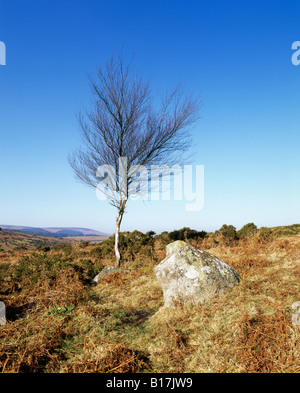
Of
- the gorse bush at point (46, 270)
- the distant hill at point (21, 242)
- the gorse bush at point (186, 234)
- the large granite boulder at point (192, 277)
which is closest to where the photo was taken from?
the large granite boulder at point (192, 277)

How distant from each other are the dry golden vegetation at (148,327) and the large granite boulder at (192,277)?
0.99ft

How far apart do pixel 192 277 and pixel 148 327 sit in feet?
5.28

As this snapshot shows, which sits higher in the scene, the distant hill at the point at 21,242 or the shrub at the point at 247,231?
the shrub at the point at 247,231

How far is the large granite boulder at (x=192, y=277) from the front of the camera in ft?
A: 17.6

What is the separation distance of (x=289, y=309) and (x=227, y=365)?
1849 millimetres

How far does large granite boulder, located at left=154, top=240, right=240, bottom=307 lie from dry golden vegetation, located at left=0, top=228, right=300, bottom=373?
0.99 ft

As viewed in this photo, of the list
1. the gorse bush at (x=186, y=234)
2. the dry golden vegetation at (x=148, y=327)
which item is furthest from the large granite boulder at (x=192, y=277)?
the gorse bush at (x=186, y=234)

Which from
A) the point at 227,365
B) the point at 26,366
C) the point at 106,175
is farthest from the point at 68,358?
the point at 106,175

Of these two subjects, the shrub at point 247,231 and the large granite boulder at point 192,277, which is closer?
the large granite boulder at point 192,277

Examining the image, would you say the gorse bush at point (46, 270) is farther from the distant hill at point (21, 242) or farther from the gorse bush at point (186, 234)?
the distant hill at point (21, 242)

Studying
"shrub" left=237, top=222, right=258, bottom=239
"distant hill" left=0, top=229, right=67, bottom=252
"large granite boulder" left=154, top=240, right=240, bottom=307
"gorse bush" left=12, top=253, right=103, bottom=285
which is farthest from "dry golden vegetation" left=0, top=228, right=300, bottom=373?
"distant hill" left=0, top=229, right=67, bottom=252

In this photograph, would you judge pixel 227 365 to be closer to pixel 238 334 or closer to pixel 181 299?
pixel 238 334

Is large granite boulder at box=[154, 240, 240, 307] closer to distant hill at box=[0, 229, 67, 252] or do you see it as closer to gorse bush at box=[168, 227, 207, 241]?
gorse bush at box=[168, 227, 207, 241]
